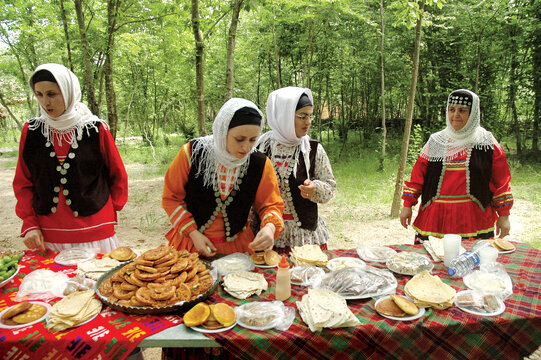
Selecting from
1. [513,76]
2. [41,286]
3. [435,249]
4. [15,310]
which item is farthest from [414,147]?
[15,310]

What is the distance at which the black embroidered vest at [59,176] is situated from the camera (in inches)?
84.3

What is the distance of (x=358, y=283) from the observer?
1639mm

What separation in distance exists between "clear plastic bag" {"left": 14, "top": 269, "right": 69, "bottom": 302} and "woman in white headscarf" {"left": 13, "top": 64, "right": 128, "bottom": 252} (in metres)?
0.50

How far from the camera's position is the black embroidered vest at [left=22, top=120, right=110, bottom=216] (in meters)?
2.14

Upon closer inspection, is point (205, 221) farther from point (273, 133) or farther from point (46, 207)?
point (46, 207)

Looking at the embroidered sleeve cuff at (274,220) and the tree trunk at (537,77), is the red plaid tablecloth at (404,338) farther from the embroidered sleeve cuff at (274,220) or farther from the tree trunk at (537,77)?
the tree trunk at (537,77)

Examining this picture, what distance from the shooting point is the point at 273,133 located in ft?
7.97

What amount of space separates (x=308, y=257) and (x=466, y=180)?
1476 millimetres

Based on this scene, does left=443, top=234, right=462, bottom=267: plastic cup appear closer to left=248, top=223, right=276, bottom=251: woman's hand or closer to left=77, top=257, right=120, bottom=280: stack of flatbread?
left=248, top=223, right=276, bottom=251: woman's hand

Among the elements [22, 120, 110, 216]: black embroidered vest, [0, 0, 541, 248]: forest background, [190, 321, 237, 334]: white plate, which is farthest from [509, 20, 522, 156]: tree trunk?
[190, 321, 237, 334]: white plate

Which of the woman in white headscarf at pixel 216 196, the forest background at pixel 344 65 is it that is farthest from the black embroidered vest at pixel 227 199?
the forest background at pixel 344 65

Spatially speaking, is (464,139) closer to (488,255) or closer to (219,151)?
(488,255)

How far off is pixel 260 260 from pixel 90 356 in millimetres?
940

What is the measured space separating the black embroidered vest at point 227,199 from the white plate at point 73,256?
0.63 m
